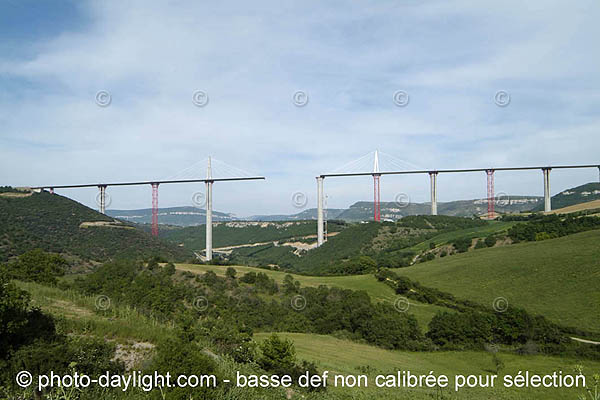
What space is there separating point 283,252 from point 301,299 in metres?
72.3

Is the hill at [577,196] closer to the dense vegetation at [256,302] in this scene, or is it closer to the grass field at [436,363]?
the dense vegetation at [256,302]

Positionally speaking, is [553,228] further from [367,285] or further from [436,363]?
[436,363]

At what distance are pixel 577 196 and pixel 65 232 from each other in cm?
15500

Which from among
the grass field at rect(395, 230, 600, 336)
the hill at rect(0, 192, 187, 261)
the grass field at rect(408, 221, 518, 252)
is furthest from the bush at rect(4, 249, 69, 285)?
the grass field at rect(408, 221, 518, 252)

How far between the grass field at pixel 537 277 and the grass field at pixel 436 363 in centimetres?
798

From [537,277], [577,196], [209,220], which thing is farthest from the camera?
[577,196]

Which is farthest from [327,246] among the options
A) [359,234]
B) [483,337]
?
[483,337]

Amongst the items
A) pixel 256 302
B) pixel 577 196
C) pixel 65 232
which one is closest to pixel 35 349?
pixel 256 302

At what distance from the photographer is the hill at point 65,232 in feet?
162

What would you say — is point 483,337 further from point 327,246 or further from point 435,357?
point 327,246

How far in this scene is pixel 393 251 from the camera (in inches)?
3226

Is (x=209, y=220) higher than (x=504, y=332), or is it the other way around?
(x=209, y=220)

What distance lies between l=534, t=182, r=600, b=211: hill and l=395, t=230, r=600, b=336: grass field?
94.5 meters

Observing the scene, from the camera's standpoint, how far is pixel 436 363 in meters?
25.5
